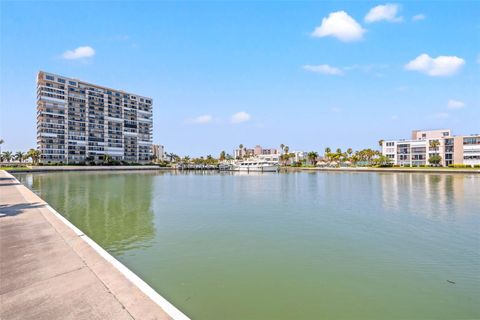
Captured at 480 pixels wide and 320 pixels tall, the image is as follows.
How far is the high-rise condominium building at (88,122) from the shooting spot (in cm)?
12350

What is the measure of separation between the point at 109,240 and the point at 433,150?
136 metres

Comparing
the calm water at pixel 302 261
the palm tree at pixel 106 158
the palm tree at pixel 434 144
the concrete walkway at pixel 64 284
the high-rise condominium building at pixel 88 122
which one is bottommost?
the calm water at pixel 302 261

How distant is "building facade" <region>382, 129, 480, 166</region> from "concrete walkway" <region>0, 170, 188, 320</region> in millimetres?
134546

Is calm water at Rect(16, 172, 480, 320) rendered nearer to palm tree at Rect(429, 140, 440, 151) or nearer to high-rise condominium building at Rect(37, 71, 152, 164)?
palm tree at Rect(429, 140, 440, 151)

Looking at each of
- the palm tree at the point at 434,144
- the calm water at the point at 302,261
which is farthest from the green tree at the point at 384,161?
the calm water at the point at 302,261

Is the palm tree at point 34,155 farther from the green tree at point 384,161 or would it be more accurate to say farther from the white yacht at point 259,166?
the green tree at point 384,161

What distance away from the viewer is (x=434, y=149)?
382 feet

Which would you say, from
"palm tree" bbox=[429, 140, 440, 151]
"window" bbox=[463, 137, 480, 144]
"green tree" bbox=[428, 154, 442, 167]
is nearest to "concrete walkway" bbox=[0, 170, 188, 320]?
"green tree" bbox=[428, 154, 442, 167]

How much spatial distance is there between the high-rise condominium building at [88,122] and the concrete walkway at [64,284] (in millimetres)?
137679

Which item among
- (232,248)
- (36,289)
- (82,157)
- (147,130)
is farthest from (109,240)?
(147,130)

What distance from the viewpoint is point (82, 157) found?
135 m

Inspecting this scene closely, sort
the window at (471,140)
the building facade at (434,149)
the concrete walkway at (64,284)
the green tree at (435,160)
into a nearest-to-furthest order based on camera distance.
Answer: the concrete walkway at (64,284) < the window at (471,140) < the building facade at (434,149) < the green tree at (435,160)

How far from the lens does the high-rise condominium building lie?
405 ft

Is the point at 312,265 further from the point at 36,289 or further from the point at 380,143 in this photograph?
the point at 380,143
